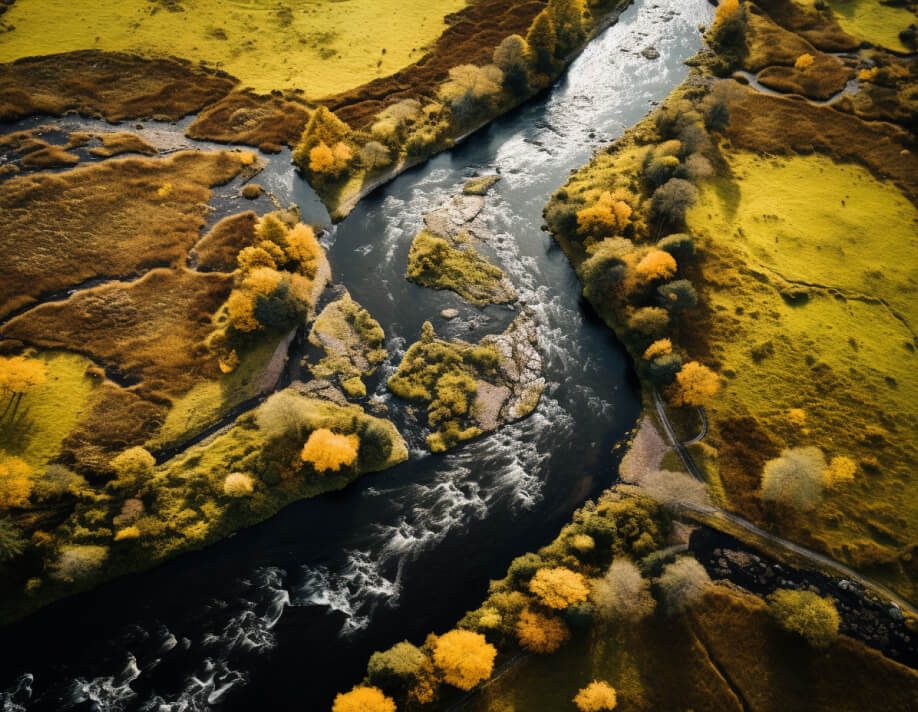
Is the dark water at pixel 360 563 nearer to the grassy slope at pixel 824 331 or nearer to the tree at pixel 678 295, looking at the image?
the tree at pixel 678 295

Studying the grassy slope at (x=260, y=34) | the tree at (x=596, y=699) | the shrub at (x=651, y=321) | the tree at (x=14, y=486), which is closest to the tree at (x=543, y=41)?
the grassy slope at (x=260, y=34)

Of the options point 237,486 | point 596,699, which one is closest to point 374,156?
point 237,486

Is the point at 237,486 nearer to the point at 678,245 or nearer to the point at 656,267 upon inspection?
the point at 656,267

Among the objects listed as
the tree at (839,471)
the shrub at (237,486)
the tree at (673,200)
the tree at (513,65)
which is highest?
the tree at (513,65)

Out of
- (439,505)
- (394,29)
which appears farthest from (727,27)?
(439,505)

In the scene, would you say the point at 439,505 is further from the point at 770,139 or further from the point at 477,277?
the point at 770,139

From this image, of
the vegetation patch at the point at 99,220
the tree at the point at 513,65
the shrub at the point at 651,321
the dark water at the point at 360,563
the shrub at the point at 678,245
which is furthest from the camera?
the tree at the point at 513,65
